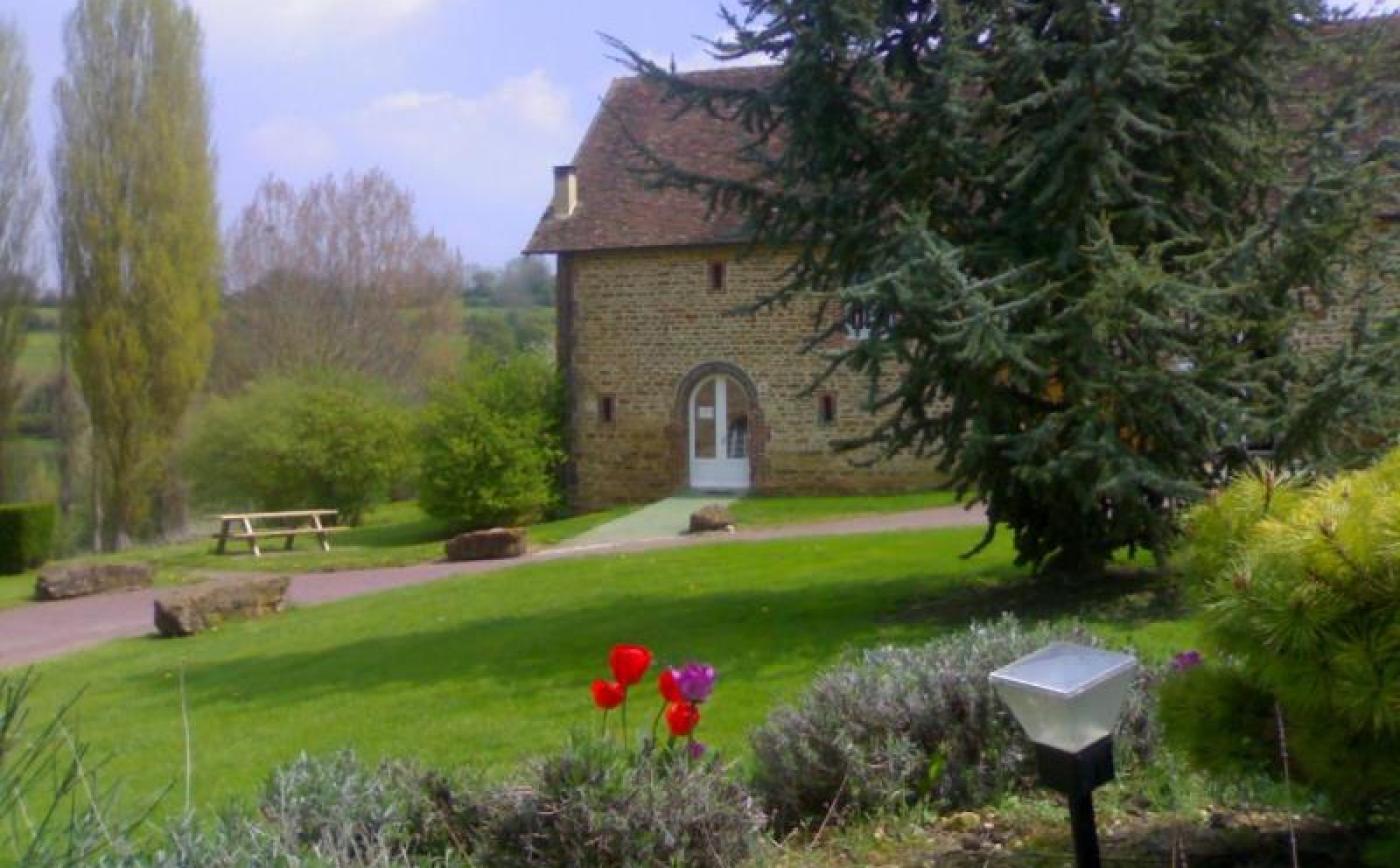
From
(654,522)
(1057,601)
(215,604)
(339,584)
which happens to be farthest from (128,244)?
(1057,601)

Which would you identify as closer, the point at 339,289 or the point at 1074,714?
the point at 1074,714

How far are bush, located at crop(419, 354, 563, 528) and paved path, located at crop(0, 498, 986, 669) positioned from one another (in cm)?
503

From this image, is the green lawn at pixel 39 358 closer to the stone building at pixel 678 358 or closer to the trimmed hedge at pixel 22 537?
the trimmed hedge at pixel 22 537

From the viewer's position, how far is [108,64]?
40.9 m

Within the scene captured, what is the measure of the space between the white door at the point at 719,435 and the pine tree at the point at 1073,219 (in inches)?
718

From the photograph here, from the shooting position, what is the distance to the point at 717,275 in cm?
3100

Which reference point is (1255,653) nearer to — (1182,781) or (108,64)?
(1182,781)

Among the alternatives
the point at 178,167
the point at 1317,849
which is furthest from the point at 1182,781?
the point at 178,167

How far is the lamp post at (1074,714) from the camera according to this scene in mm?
4129

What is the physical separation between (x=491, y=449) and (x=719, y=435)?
4483 mm

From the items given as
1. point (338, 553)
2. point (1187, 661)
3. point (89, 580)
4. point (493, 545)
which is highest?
point (1187, 661)

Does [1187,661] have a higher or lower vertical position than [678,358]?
lower

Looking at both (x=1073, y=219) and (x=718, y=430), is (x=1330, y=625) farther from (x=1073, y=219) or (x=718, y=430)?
(x=718, y=430)

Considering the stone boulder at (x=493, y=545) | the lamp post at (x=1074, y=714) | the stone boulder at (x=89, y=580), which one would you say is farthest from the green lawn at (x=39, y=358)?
the lamp post at (x=1074, y=714)
